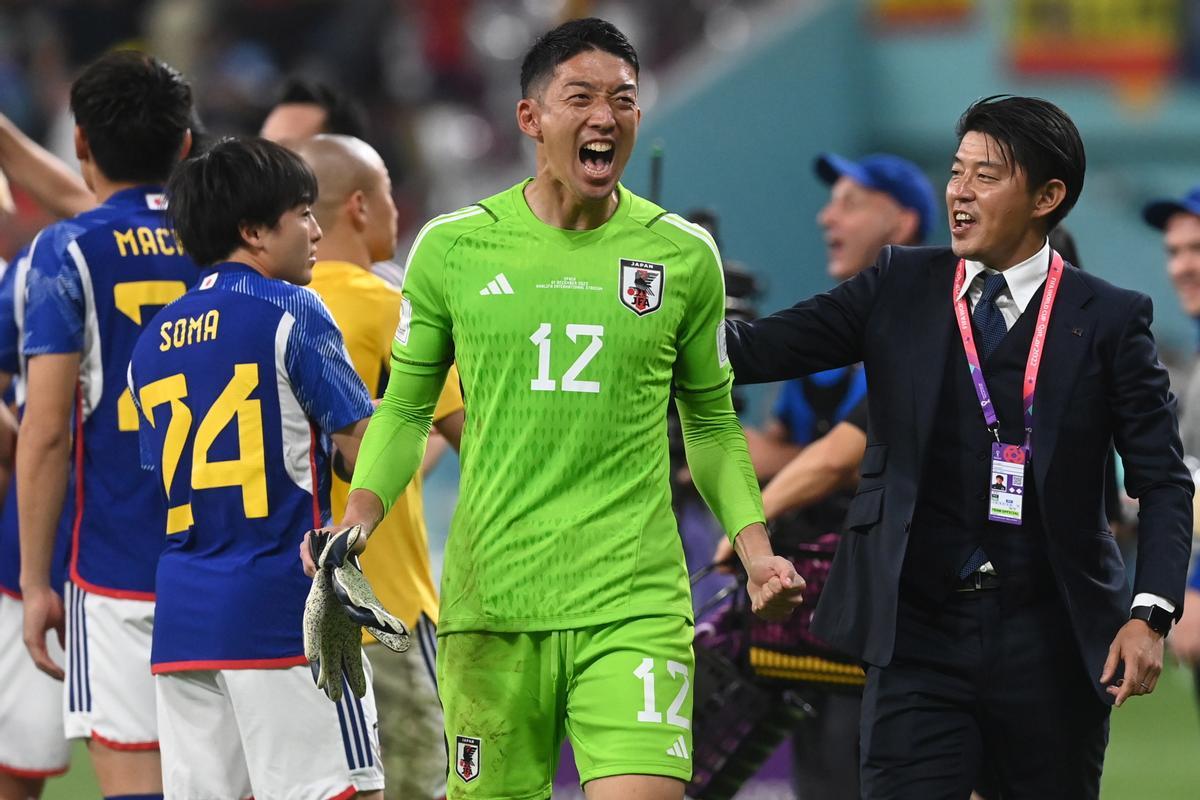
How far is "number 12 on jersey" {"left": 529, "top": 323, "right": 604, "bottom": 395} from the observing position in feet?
13.9

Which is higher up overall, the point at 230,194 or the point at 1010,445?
the point at 230,194

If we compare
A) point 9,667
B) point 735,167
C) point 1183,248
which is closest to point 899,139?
point 735,167

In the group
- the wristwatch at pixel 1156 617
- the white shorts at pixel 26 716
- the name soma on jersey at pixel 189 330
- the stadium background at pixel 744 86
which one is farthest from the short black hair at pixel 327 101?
the stadium background at pixel 744 86

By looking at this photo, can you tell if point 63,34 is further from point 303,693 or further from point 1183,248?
point 303,693

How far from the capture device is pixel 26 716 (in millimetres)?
5863

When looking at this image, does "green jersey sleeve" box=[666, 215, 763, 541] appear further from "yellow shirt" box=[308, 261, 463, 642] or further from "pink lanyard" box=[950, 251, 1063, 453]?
"yellow shirt" box=[308, 261, 463, 642]

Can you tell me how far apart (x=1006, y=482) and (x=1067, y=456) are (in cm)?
15

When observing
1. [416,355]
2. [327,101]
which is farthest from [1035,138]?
[327,101]

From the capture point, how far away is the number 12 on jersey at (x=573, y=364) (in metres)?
Result: 4.23

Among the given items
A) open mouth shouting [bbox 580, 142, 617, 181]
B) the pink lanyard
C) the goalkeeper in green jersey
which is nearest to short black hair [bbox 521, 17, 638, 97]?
the goalkeeper in green jersey

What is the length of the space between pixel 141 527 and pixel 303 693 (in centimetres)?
97

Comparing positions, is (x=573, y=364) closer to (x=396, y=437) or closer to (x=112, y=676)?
(x=396, y=437)

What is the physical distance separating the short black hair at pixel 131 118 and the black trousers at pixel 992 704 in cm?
253

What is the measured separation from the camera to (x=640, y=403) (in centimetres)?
426
